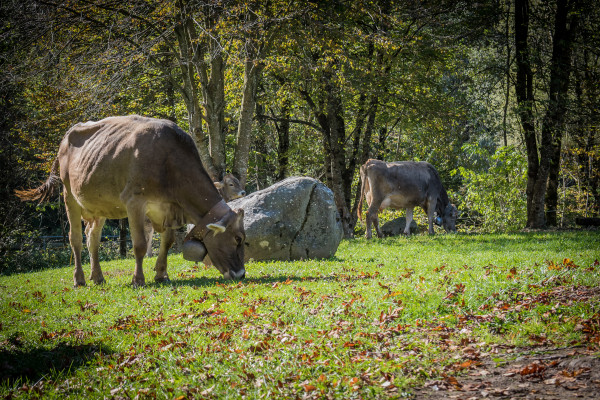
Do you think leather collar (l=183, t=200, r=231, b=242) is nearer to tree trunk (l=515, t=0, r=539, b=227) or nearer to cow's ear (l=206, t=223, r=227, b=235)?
cow's ear (l=206, t=223, r=227, b=235)

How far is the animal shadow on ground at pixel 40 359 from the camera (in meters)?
5.93

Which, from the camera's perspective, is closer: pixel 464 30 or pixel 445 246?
pixel 445 246

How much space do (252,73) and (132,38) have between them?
4110 mm

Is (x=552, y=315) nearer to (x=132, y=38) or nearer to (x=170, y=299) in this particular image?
(x=170, y=299)

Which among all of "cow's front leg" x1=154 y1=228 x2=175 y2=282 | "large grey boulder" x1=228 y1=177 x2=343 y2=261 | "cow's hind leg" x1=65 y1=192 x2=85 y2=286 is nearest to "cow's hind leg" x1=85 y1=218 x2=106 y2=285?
"cow's hind leg" x1=65 y1=192 x2=85 y2=286

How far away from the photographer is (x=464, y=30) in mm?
21188

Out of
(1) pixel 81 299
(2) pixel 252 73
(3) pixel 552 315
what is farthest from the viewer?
(2) pixel 252 73

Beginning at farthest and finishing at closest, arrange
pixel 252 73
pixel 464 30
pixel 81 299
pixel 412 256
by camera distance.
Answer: pixel 464 30 → pixel 252 73 → pixel 412 256 → pixel 81 299

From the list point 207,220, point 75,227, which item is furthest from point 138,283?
point 75,227

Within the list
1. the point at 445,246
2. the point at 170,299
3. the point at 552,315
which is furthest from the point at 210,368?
the point at 445,246

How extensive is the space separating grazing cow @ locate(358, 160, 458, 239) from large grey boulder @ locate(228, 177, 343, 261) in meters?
8.25

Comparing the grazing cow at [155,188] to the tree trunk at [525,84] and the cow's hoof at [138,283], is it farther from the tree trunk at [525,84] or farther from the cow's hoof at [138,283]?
the tree trunk at [525,84]

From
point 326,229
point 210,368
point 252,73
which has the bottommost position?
point 210,368

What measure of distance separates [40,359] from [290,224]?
8.18 meters
